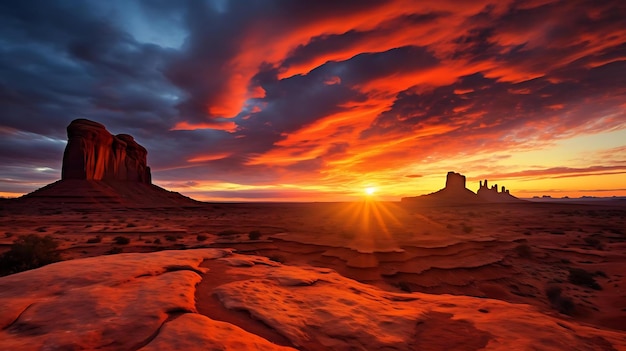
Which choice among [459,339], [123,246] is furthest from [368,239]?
[123,246]

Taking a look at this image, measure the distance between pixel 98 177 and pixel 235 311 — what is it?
97.9 meters

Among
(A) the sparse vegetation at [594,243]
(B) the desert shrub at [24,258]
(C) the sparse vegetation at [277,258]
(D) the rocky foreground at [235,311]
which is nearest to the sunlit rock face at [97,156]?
(B) the desert shrub at [24,258]

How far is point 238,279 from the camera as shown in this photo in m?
7.68

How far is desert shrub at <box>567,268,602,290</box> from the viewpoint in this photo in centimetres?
1365

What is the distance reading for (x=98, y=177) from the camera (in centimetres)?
8144

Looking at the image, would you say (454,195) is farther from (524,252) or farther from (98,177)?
(98,177)

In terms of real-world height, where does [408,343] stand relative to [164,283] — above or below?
below

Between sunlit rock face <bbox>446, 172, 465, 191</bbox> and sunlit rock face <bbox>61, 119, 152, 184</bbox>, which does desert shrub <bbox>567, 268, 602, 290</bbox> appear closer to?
sunlit rock face <bbox>61, 119, 152, 184</bbox>

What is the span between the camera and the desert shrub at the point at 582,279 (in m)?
13.6

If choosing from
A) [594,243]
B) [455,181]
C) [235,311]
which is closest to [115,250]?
[235,311]

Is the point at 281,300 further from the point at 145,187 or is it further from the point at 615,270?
the point at 145,187

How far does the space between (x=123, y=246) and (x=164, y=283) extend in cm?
1534

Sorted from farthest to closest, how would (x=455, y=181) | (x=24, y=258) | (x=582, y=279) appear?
(x=455, y=181)
(x=582, y=279)
(x=24, y=258)

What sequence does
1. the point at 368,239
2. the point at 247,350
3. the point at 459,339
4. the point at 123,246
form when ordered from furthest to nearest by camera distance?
1. the point at 368,239
2. the point at 123,246
3. the point at 459,339
4. the point at 247,350
